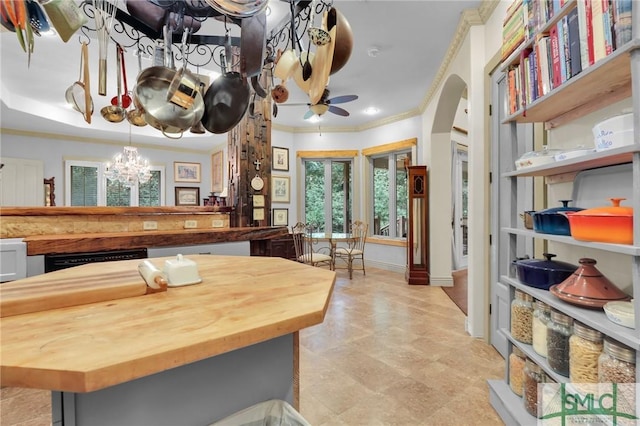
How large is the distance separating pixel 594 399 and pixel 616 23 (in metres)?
1.34

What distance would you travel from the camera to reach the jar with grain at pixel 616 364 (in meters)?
1.01

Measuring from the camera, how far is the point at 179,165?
284 inches

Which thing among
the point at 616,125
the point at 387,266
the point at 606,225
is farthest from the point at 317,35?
the point at 387,266

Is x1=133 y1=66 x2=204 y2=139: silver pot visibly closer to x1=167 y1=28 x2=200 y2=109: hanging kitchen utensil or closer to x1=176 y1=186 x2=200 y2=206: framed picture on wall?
x1=167 y1=28 x2=200 y2=109: hanging kitchen utensil

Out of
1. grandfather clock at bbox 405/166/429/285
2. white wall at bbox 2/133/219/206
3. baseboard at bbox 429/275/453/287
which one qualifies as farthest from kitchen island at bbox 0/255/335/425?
white wall at bbox 2/133/219/206

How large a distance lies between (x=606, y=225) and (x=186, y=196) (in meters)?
7.58

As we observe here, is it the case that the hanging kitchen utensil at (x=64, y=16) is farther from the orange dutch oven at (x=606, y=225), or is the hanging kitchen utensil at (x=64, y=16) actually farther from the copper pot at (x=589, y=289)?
the copper pot at (x=589, y=289)

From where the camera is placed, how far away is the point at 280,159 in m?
6.00

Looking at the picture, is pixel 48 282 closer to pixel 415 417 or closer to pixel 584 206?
pixel 415 417

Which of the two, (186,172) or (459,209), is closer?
(459,209)

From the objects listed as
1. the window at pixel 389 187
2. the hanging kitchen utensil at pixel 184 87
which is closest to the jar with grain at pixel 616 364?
the hanging kitchen utensil at pixel 184 87

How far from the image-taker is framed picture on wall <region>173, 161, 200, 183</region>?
283 inches

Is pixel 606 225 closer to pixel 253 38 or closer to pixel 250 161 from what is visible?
pixel 253 38

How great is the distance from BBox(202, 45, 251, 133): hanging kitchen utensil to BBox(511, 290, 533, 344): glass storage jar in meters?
1.86
